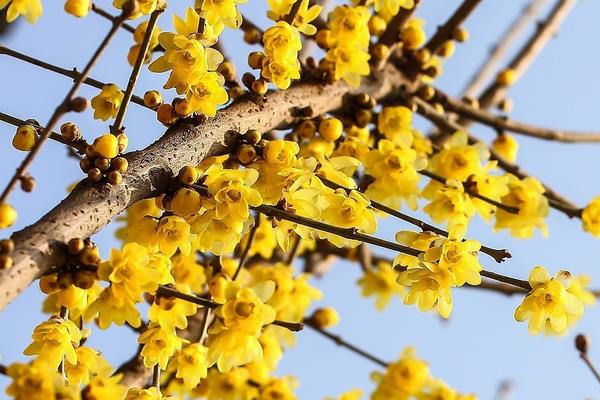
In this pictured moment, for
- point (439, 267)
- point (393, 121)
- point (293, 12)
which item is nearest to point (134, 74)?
point (293, 12)

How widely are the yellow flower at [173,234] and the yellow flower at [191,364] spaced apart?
1.01 feet

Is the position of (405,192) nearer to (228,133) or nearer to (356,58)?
(356,58)

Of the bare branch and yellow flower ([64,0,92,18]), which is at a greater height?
the bare branch

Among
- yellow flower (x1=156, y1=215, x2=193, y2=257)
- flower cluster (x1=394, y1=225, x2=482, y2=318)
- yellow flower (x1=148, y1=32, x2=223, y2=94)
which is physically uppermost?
yellow flower (x1=148, y1=32, x2=223, y2=94)

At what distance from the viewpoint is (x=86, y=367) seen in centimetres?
181

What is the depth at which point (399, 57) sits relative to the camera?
2.90 meters

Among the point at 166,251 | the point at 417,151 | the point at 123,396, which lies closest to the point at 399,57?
the point at 417,151

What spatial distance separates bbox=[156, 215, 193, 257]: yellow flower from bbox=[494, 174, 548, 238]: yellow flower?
1115mm

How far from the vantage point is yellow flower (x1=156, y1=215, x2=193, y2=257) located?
177cm

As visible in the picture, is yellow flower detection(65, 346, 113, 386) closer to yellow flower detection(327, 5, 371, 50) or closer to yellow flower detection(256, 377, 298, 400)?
yellow flower detection(256, 377, 298, 400)

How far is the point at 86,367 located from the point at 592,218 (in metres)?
1.56

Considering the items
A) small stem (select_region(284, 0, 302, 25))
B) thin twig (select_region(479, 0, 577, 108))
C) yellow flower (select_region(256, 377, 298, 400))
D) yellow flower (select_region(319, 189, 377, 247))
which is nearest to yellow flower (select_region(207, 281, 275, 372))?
yellow flower (select_region(319, 189, 377, 247))

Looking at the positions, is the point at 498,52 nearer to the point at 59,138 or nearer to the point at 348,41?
the point at 348,41

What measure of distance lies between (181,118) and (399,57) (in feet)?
4.05
